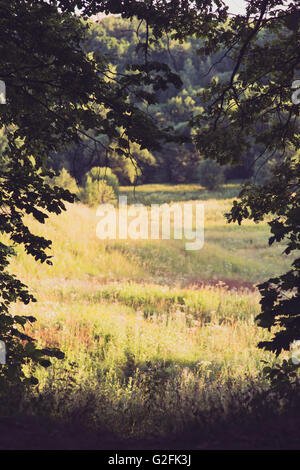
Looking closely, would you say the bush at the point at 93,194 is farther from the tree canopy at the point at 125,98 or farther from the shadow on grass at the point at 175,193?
the tree canopy at the point at 125,98

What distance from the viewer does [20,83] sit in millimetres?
4590

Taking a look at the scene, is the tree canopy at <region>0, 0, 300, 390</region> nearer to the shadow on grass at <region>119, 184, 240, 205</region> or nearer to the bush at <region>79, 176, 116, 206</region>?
the bush at <region>79, 176, 116, 206</region>

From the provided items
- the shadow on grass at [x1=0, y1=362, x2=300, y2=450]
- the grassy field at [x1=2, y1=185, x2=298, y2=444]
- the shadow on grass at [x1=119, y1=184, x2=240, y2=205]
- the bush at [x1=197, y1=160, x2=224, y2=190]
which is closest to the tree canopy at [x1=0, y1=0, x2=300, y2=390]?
the shadow on grass at [x1=0, y1=362, x2=300, y2=450]

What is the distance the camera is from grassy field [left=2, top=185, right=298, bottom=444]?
4.68 m

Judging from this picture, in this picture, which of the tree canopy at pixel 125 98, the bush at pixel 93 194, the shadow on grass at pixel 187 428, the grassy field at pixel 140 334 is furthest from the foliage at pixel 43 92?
the bush at pixel 93 194

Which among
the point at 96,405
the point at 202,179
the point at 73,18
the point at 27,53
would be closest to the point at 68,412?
the point at 96,405

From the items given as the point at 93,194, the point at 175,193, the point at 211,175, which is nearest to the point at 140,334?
the point at 93,194

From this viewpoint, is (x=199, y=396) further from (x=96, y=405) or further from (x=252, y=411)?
(x=96, y=405)

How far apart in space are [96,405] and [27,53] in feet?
11.7

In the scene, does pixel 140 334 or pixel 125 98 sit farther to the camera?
pixel 140 334

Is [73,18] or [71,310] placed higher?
[73,18]

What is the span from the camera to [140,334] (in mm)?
8961

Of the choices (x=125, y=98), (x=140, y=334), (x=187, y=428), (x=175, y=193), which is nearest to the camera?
(x=187, y=428)

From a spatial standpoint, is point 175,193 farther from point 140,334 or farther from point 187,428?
point 187,428
